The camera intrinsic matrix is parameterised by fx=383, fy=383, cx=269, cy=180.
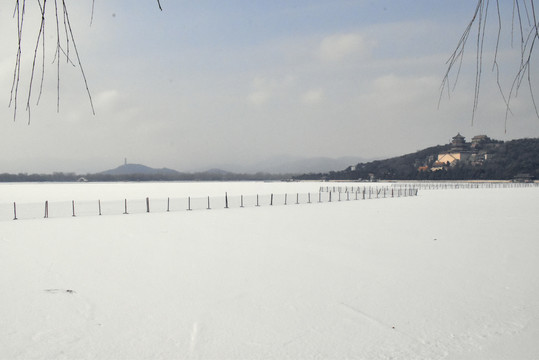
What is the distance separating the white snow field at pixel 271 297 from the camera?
6152 mm

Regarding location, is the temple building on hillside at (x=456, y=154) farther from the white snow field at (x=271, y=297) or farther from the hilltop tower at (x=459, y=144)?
the white snow field at (x=271, y=297)

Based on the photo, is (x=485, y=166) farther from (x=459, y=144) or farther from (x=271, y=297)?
(x=271, y=297)

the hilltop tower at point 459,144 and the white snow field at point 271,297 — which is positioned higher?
the hilltop tower at point 459,144

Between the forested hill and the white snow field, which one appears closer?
the white snow field

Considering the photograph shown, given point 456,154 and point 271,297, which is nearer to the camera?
point 271,297

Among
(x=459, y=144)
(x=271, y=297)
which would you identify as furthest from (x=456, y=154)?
(x=271, y=297)

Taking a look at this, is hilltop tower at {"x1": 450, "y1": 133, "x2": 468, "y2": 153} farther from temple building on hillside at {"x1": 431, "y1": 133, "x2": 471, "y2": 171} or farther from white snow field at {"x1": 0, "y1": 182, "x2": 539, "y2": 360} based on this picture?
white snow field at {"x1": 0, "y1": 182, "x2": 539, "y2": 360}

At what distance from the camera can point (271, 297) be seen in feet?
28.6

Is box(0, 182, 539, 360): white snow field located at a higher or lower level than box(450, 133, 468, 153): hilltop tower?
lower

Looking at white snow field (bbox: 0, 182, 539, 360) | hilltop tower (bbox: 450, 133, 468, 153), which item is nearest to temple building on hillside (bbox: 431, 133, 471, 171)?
hilltop tower (bbox: 450, 133, 468, 153)

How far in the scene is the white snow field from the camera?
615 centimetres

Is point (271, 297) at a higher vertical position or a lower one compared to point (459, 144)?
lower

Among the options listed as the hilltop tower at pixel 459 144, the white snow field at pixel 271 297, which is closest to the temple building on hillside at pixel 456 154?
the hilltop tower at pixel 459 144

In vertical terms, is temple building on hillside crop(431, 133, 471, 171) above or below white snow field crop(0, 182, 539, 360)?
above
